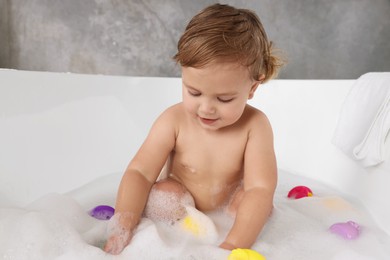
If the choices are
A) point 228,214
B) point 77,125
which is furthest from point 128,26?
point 228,214

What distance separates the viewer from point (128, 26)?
2578 mm

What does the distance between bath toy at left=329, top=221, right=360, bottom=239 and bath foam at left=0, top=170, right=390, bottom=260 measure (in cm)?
1

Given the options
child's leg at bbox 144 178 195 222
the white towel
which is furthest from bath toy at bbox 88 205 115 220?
the white towel

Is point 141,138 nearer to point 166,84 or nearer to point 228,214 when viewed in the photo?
point 166,84

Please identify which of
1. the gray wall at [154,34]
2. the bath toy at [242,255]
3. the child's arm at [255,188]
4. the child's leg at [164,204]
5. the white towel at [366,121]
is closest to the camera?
the bath toy at [242,255]

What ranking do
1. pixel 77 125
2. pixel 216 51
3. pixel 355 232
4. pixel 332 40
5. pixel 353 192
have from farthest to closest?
pixel 332 40, pixel 77 125, pixel 353 192, pixel 355 232, pixel 216 51

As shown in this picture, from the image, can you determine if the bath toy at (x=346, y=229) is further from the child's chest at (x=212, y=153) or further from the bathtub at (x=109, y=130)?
the child's chest at (x=212, y=153)

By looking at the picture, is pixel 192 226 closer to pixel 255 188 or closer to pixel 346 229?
pixel 255 188

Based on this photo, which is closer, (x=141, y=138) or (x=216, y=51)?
(x=216, y=51)

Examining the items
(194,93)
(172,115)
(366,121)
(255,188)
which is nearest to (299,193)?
(366,121)

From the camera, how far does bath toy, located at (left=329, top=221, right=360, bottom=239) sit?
3.89 feet

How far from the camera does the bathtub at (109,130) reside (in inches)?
56.5

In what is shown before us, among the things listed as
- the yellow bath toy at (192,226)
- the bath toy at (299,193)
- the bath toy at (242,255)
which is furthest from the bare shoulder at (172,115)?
the bath toy at (299,193)

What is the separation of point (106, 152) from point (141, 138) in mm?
178
